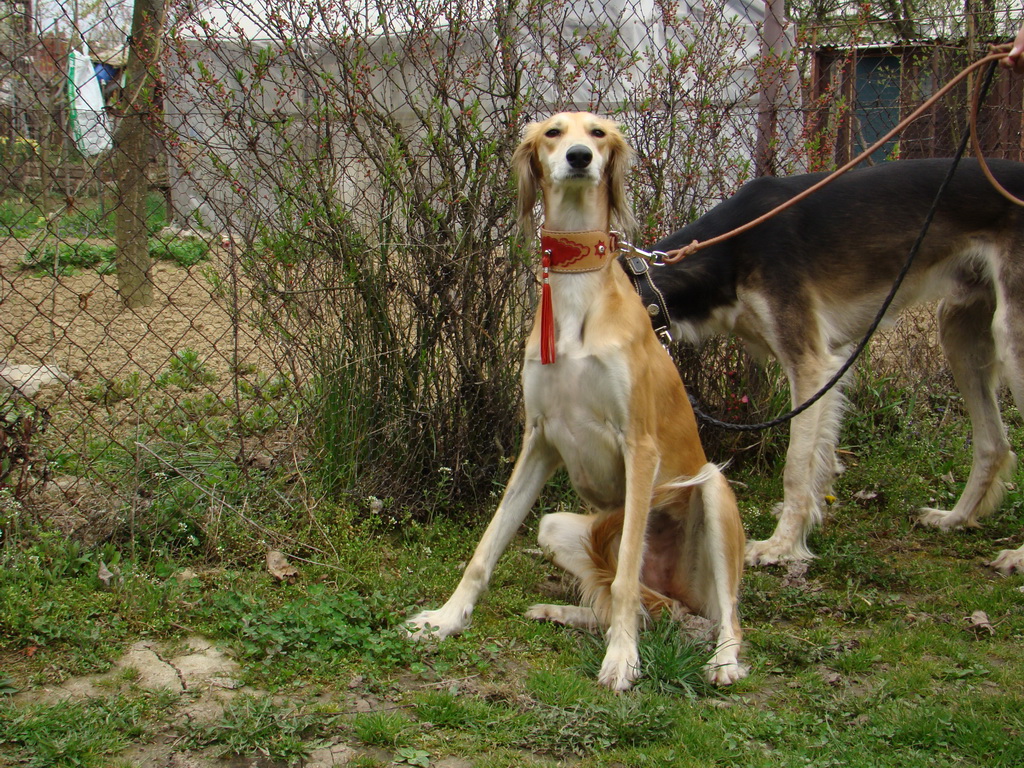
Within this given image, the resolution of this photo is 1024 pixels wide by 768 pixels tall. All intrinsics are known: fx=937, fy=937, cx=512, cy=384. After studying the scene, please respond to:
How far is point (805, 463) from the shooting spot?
4.15 meters

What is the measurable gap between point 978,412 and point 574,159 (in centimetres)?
286

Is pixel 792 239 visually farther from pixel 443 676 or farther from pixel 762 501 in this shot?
pixel 443 676

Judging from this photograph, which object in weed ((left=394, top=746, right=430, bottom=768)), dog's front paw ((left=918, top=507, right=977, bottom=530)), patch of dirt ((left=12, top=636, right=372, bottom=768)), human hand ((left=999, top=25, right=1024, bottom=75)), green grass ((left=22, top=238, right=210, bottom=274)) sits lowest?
dog's front paw ((left=918, top=507, right=977, bottom=530))

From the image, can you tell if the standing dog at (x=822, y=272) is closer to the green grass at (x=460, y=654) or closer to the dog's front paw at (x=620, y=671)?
the green grass at (x=460, y=654)

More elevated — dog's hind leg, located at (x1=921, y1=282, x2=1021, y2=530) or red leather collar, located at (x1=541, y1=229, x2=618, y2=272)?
red leather collar, located at (x1=541, y1=229, x2=618, y2=272)

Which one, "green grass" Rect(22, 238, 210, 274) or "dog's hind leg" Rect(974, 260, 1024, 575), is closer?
"dog's hind leg" Rect(974, 260, 1024, 575)

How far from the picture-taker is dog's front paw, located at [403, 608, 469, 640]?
3053 mm

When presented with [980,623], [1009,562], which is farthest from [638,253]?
[1009,562]

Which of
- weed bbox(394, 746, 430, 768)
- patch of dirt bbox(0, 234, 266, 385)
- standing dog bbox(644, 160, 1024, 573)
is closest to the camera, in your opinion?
weed bbox(394, 746, 430, 768)

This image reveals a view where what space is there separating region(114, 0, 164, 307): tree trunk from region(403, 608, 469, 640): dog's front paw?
6.14ft

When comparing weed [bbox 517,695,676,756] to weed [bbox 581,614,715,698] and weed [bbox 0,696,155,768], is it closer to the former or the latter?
weed [bbox 581,614,715,698]

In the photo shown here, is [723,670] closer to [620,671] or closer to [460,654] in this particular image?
[620,671]

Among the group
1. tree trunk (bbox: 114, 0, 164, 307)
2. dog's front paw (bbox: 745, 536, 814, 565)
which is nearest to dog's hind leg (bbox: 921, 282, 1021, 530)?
dog's front paw (bbox: 745, 536, 814, 565)

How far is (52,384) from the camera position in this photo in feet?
16.5
